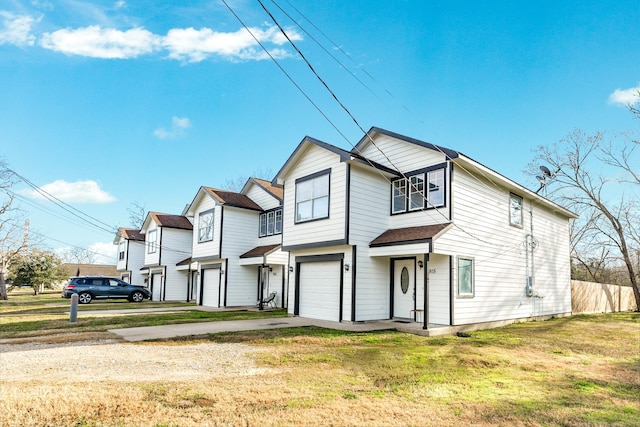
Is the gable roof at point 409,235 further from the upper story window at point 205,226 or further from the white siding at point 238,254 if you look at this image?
the upper story window at point 205,226

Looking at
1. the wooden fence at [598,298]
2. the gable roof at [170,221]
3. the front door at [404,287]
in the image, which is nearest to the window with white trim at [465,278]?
the front door at [404,287]

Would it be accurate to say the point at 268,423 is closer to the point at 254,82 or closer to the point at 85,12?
the point at 85,12

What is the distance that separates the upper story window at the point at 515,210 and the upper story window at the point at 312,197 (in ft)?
22.6

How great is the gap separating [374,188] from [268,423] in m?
10.5

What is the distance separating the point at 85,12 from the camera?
9.81 metres

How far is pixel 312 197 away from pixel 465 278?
225 inches

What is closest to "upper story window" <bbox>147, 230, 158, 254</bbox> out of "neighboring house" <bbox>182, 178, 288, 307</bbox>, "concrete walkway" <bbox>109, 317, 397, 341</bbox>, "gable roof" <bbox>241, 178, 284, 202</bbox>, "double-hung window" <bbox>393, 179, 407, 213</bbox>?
"neighboring house" <bbox>182, 178, 288, 307</bbox>

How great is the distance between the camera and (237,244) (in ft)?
70.8

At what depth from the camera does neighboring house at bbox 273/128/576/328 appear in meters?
12.8

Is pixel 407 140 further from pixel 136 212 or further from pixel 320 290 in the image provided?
pixel 136 212

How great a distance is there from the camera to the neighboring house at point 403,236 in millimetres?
12797

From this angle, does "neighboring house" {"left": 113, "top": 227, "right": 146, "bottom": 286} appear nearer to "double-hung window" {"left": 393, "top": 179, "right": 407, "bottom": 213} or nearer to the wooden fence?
"double-hung window" {"left": 393, "top": 179, "right": 407, "bottom": 213}

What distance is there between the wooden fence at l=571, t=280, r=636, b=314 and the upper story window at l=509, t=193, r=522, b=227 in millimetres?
7038

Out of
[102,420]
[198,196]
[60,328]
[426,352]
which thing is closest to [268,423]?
[102,420]
